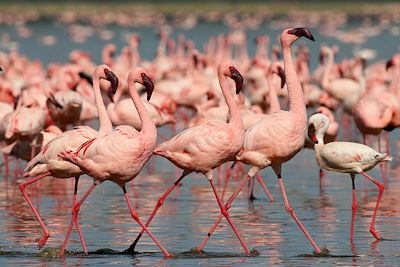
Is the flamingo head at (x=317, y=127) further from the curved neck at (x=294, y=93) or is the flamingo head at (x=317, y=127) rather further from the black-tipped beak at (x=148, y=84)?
the black-tipped beak at (x=148, y=84)

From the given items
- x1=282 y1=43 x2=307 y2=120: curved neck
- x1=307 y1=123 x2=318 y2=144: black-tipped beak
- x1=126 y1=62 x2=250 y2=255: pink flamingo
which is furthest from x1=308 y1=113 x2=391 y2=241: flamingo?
x1=126 y1=62 x2=250 y2=255: pink flamingo

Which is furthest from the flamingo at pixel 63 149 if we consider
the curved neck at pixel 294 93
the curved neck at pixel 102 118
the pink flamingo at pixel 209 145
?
the curved neck at pixel 294 93

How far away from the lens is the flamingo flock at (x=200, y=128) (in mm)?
10633

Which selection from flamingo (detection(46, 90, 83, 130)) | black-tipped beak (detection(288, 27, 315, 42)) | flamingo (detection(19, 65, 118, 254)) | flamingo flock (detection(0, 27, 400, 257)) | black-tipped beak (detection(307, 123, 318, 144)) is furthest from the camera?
flamingo (detection(46, 90, 83, 130))

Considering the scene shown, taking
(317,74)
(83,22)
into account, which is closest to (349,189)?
(317,74)

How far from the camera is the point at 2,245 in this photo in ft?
35.9

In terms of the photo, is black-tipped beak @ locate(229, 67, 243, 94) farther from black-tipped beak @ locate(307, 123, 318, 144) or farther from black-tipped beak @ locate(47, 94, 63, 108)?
black-tipped beak @ locate(47, 94, 63, 108)

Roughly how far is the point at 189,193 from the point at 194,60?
40.8 ft

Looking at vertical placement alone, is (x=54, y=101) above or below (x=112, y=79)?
below

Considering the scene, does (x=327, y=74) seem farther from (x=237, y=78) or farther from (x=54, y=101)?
(x=237, y=78)

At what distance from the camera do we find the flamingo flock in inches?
419

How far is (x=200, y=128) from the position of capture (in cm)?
1105

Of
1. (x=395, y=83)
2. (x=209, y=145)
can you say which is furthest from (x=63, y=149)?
(x=395, y=83)

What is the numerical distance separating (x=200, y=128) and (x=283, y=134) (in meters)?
0.78
